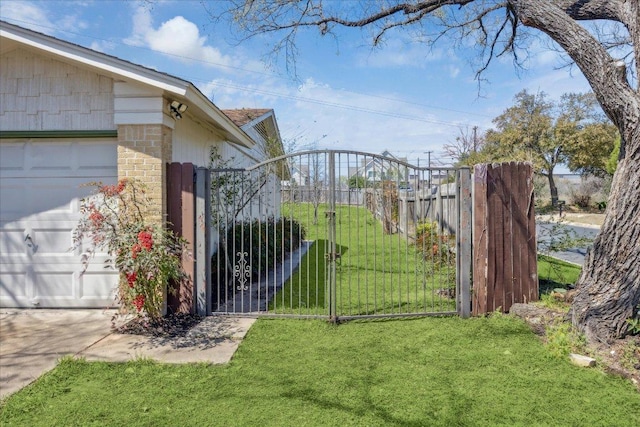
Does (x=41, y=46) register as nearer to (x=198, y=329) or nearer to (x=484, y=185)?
(x=198, y=329)

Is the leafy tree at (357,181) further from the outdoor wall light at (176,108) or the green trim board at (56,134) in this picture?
the green trim board at (56,134)

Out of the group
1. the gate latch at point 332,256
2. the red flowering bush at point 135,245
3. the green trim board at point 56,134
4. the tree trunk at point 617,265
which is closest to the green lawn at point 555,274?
the tree trunk at point 617,265

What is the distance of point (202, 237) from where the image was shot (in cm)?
539

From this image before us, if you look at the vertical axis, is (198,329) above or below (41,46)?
below

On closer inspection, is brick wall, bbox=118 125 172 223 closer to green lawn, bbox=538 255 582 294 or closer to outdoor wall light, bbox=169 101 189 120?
outdoor wall light, bbox=169 101 189 120

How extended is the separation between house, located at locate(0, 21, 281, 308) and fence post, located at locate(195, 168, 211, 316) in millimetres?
457

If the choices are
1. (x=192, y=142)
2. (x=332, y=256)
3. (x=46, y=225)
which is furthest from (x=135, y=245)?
(x=192, y=142)

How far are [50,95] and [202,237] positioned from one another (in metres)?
2.85

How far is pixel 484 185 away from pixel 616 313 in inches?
80.4

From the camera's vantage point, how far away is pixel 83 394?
3342 millimetres

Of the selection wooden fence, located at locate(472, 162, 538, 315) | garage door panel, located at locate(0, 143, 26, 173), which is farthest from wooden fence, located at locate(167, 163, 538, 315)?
garage door panel, located at locate(0, 143, 26, 173)

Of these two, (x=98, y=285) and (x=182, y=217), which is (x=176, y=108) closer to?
(x=182, y=217)

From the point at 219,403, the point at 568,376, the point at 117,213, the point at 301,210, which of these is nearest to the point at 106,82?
the point at 117,213

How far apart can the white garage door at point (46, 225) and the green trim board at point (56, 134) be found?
127 millimetres
